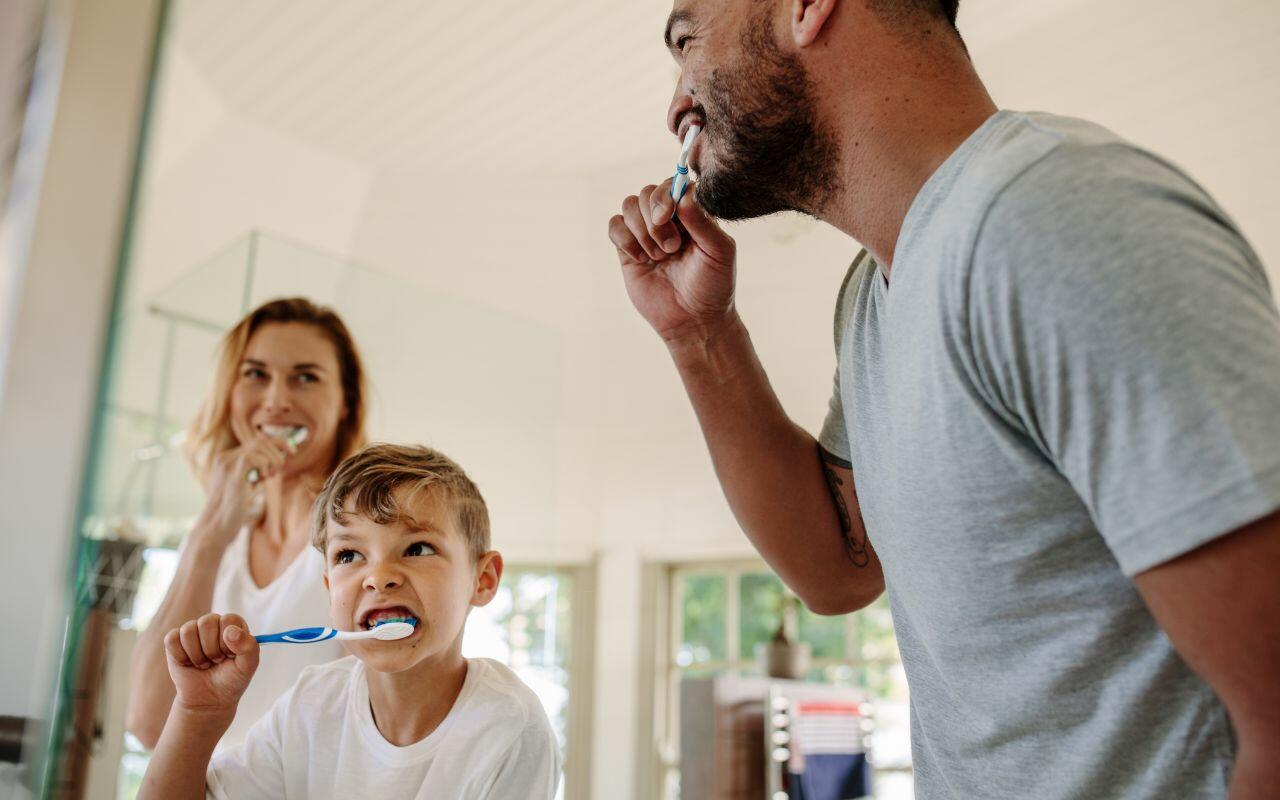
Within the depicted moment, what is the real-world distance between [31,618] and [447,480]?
1.00ft

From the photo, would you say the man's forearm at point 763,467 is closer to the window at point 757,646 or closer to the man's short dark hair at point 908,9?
the man's short dark hair at point 908,9

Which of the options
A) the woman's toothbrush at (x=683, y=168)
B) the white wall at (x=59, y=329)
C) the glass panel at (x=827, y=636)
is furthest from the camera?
the glass panel at (x=827, y=636)

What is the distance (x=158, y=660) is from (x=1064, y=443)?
75 cm

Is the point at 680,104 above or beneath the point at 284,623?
above

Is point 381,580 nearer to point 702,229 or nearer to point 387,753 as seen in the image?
point 387,753

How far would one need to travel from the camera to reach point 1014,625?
1.56 feet

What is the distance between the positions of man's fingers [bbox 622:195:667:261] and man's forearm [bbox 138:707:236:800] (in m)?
0.42

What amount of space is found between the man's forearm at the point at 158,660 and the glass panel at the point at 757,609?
259 cm

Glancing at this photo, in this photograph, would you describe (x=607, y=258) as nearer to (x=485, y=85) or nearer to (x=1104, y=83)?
(x=485, y=85)

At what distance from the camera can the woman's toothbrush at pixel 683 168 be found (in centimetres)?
68

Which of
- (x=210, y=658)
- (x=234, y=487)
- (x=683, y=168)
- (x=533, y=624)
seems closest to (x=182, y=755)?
(x=210, y=658)

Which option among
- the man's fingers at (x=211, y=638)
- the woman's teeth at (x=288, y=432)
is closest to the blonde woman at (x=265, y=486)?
the woman's teeth at (x=288, y=432)

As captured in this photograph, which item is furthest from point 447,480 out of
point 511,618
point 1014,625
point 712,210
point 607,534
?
point 607,534

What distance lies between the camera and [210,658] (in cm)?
59
